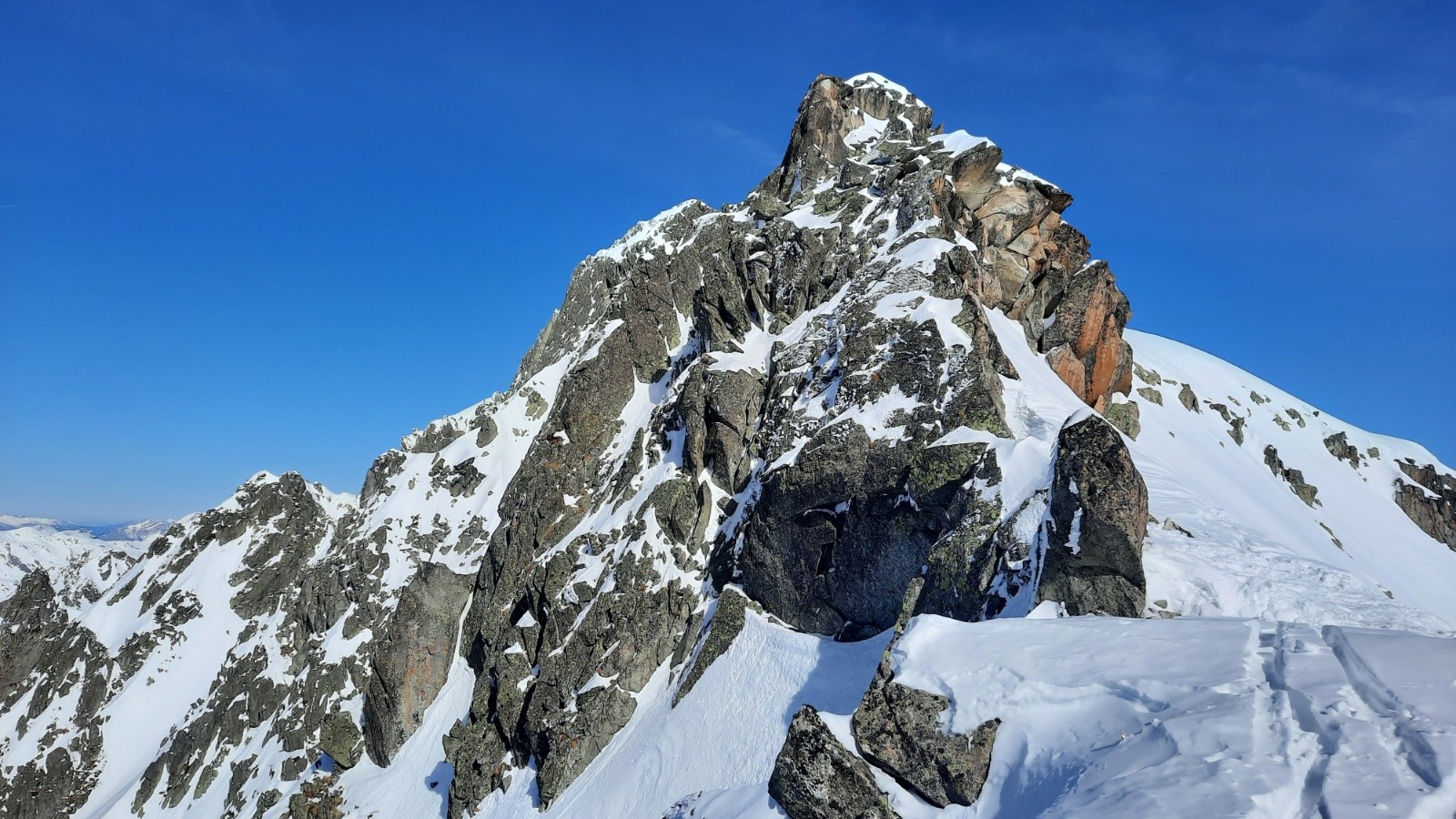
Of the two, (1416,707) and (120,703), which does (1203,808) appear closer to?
(1416,707)

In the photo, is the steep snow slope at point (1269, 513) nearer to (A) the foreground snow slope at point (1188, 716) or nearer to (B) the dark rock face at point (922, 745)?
(A) the foreground snow slope at point (1188, 716)

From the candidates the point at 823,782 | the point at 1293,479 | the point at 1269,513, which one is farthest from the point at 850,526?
the point at 1293,479

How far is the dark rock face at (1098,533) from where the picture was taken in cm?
2139

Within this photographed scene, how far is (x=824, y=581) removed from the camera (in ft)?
109

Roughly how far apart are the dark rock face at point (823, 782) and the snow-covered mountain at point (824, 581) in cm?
7

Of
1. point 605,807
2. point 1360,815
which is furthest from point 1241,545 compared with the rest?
point 605,807

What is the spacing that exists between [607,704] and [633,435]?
18.1 meters

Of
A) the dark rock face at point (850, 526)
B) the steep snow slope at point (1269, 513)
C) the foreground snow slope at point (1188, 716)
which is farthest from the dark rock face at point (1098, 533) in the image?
the foreground snow slope at point (1188, 716)

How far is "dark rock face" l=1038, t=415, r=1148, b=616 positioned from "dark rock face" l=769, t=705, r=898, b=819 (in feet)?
32.9

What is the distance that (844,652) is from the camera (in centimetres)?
3020

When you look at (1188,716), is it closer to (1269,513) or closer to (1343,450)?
(1269,513)

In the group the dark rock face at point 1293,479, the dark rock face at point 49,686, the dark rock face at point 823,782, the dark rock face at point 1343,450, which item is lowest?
the dark rock face at point 49,686

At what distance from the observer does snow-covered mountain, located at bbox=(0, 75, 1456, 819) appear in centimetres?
1388

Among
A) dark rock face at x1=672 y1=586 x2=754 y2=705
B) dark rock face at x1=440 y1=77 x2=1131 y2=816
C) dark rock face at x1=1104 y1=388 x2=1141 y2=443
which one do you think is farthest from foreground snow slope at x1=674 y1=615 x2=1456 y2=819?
dark rock face at x1=1104 y1=388 x2=1141 y2=443
